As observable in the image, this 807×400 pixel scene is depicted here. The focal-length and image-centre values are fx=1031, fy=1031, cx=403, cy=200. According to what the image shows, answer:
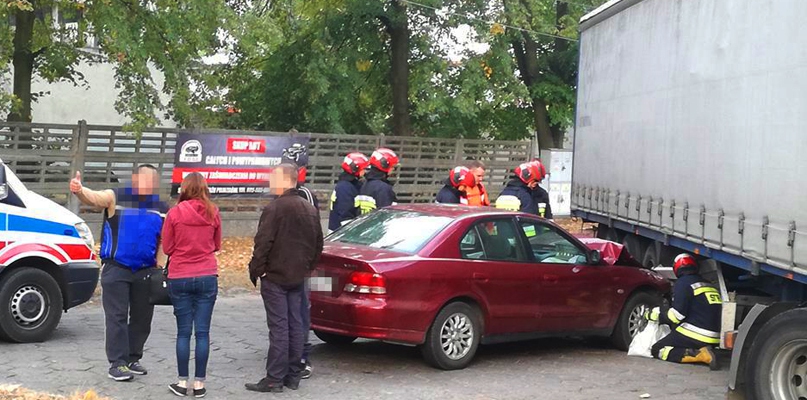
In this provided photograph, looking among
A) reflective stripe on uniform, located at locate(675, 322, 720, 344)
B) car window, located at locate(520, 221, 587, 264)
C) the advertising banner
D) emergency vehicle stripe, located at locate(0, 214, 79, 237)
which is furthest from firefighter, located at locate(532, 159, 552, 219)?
the advertising banner

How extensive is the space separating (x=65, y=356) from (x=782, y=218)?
228 inches

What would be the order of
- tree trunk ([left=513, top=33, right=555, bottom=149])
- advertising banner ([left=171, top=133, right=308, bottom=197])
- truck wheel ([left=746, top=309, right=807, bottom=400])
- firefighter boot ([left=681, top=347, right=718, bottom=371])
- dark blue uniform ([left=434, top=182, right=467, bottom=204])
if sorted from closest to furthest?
truck wheel ([left=746, top=309, right=807, bottom=400]), firefighter boot ([left=681, top=347, right=718, bottom=371]), dark blue uniform ([left=434, top=182, right=467, bottom=204]), advertising banner ([left=171, top=133, right=308, bottom=197]), tree trunk ([left=513, top=33, right=555, bottom=149])

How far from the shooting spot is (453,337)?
866 cm

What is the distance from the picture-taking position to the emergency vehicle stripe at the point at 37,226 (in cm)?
903

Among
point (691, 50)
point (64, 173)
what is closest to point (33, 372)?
point (691, 50)

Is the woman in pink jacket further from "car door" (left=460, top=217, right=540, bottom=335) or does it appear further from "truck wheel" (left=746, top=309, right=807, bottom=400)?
"truck wheel" (left=746, top=309, right=807, bottom=400)

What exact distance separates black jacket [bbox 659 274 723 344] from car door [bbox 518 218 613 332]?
2.28 ft

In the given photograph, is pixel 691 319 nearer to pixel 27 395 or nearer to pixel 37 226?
pixel 27 395

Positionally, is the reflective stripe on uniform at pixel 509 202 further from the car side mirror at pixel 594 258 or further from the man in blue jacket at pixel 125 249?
the man in blue jacket at pixel 125 249

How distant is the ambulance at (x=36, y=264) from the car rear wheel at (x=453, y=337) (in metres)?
3.36

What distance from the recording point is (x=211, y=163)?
17.8 meters

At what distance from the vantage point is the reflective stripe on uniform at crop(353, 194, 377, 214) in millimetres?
→ 10727

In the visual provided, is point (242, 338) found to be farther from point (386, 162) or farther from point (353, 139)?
point (353, 139)

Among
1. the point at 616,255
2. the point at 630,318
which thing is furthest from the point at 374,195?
the point at 630,318
